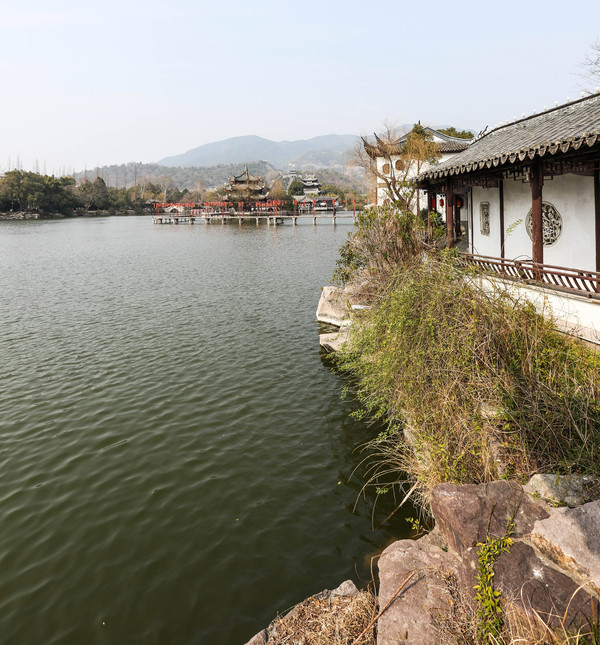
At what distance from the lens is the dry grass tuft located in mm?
3707

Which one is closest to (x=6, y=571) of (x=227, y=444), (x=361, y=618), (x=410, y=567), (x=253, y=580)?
(x=253, y=580)

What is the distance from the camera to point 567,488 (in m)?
4.21

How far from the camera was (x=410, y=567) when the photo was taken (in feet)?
13.8

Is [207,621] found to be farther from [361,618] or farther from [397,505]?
[397,505]

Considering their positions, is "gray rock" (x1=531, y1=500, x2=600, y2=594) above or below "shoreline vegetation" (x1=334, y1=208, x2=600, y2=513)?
below

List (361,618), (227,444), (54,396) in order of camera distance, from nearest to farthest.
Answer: (361,618)
(227,444)
(54,396)

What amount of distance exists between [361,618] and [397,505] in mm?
2281

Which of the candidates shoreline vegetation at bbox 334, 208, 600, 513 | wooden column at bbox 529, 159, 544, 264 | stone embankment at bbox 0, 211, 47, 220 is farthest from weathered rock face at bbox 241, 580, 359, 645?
stone embankment at bbox 0, 211, 47, 220

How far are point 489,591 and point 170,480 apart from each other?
15.4 feet

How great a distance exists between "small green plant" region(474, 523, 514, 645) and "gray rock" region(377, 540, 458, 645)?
1.11 feet

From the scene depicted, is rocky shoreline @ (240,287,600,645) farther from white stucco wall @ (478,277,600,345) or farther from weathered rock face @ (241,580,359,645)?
white stucco wall @ (478,277,600,345)

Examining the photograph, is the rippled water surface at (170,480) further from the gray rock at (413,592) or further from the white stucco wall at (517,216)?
the white stucco wall at (517,216)

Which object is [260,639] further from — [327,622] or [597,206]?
[597,206]

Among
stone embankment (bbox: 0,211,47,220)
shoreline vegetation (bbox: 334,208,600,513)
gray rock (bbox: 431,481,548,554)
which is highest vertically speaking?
stone embankment (bbox: 0,211,47,220)
